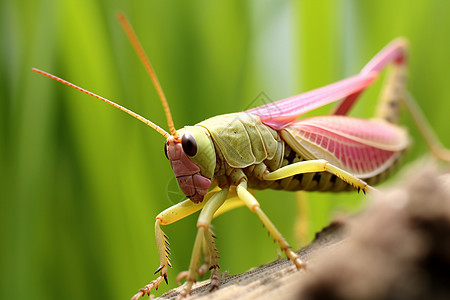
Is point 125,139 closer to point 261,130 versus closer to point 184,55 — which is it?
point 184,55

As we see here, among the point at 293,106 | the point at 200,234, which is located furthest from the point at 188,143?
the point at 293,106

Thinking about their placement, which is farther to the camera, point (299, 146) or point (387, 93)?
point (387, 93)

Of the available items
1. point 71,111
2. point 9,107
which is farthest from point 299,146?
point 9,107

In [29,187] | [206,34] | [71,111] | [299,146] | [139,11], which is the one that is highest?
[139,11]

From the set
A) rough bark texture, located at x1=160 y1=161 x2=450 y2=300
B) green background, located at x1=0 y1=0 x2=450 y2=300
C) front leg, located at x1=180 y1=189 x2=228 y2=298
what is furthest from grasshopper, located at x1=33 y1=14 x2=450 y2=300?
rough bark texture, located at x1=160 y1=161 x2=450 y2=300

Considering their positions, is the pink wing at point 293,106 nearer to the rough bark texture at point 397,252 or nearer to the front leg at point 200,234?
the front leg at point 200,234

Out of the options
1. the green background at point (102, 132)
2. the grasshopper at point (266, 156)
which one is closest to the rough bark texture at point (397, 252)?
the grasshopper at point (266, 156)

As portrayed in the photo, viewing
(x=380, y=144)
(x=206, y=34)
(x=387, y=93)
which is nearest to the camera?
(x=380, y=144)
